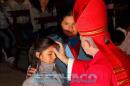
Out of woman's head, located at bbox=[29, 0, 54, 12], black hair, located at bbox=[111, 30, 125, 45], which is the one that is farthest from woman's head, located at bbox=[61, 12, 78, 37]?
woman's head, located at bbox=[29, 0, 54, 12]

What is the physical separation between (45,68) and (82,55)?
0.92 ft

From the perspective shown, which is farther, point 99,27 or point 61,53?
point 61,53

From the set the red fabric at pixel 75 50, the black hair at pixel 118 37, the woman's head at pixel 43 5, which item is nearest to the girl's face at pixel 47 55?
the red fabric at pixel 75 50

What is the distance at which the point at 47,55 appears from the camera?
237cm

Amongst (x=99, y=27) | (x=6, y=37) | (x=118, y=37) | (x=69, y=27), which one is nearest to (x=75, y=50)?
(x=69, y=27)

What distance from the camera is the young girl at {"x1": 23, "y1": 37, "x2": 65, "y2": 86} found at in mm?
2361

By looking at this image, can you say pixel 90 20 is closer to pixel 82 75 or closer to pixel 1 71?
pixel 82 75

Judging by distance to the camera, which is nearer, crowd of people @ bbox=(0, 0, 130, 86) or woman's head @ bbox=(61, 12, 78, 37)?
crowd of people @ bbox=(0, 0, 130, 86)

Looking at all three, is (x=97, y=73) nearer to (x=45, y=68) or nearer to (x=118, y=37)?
(x=45, y=68)

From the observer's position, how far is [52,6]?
15.1 ft

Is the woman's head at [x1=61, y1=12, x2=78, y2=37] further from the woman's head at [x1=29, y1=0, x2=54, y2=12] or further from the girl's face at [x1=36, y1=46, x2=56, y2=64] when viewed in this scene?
the woman's head at [x1=29, y1=0, x2=54, y2=12]

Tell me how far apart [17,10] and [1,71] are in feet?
2.66

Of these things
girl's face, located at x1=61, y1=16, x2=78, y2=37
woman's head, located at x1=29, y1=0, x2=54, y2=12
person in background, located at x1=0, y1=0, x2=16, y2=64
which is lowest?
person in background, located at x1=0, y1=0, x2=16, y2=64

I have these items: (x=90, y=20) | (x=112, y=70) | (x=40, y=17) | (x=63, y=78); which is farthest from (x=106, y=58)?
(x=40, y=17)
